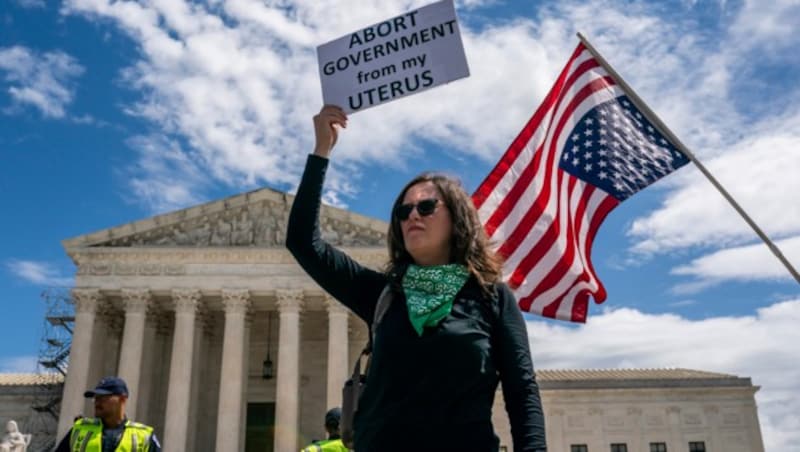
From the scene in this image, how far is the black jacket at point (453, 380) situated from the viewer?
2889 millimetres

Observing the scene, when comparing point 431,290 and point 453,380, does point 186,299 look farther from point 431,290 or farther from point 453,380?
point 453,380

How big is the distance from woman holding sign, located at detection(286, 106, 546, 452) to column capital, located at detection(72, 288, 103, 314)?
35282 mm

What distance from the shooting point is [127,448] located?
23.9ft

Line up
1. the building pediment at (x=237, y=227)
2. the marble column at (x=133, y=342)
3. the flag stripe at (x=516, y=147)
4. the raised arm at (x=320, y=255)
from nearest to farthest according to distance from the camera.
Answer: the raised arm at (x=320, y=255) → the flag stripe at (x=516, y=147) → the marble column at (x=133, y=342) → the building pediment at (x=237, y=227)

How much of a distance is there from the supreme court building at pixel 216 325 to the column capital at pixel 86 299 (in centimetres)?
6

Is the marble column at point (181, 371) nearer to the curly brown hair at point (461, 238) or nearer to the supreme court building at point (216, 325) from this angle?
the supreme court building at point (216, 325)

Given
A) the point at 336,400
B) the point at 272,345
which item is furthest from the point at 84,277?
the point at 336,400

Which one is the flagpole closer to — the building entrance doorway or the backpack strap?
the backpack strap

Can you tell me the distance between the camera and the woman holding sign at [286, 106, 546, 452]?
2.91 meters

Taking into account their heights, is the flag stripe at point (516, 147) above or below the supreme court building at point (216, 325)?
below

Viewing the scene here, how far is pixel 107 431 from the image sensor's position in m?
7.39

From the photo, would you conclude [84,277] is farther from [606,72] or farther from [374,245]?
[606,72]

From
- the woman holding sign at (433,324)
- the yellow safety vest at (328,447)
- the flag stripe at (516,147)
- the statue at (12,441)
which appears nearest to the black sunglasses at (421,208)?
the woman holding sign at (433,324)

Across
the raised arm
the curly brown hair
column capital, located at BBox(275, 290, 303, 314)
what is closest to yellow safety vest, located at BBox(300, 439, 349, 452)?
the raised arm
